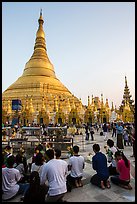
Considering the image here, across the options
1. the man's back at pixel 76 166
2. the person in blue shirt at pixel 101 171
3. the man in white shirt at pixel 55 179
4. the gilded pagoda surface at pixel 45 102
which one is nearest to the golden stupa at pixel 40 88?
the gilded pagoda surface at pixel 45 102

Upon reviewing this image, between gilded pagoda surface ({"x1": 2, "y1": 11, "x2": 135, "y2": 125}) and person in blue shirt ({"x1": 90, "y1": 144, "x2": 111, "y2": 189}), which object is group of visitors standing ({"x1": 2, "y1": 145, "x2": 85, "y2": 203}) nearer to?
person in blue shirt ({"x1": 90, "y1": 144, "x2": 111, "y2": 189})

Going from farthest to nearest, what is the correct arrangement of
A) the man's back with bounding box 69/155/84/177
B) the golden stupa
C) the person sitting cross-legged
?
the golden stupa, the man's back with bounding box 69/155/84/177, the person sitting cross-legged

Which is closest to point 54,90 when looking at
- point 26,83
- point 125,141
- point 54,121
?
point 26,83

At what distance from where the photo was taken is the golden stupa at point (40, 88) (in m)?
35.5

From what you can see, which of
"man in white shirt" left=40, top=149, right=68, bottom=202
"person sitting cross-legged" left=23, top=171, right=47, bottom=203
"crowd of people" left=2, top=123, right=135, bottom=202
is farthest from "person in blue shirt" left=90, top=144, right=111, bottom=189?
"person sitting cross-legged" left=23, top=171, right=47, bottom=203

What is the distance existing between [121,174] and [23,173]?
2.75m

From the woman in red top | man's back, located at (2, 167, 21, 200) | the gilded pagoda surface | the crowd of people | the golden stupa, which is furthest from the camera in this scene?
the golden stupa

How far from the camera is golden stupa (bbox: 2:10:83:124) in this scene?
35500 millimetres

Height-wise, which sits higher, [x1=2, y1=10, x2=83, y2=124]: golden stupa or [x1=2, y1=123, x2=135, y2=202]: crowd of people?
[x1=2, y1=10, x2=83, y2=124]: golden stupa

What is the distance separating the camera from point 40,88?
1609 inches

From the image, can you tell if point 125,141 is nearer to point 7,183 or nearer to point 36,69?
point 7,183

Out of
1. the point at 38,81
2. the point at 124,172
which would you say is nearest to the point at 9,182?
the point at 124,172

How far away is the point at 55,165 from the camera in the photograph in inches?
147

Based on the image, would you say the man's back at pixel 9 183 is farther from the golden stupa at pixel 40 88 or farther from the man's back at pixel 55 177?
the golden stupa at pixel 40 88
